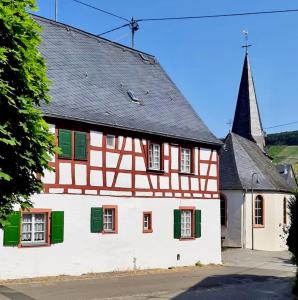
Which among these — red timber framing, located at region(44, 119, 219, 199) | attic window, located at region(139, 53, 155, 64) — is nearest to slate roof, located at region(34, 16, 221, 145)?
attic window, located at region(139, 53, 155, 64)

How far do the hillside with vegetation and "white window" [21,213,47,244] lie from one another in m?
83.1

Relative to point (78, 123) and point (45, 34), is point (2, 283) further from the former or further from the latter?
point (45, 34)

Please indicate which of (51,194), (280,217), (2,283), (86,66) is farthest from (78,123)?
(280,217)

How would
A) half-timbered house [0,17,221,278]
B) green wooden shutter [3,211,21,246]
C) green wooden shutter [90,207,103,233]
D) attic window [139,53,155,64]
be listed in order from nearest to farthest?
green wooden shutter [3,211,21,246]
half-timbered house [0,17,221,278]
green wooden shutter [90,207,103,233]
attic window [139,53,155,64]

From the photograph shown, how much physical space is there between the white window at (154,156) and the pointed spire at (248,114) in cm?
2407

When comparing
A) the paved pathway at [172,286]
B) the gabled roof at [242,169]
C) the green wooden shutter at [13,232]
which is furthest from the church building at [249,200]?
the green wooden shutter at [13,232]

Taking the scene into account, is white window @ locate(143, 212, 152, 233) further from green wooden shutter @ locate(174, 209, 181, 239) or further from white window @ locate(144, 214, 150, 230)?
green wooden shutter @ locate(174, 209, 181, 239)

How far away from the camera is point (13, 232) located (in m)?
16.6

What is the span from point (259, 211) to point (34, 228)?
67.6 ft

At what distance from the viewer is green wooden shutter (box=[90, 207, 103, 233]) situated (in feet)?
62.7

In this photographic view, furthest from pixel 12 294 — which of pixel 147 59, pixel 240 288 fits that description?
pixel 147 59

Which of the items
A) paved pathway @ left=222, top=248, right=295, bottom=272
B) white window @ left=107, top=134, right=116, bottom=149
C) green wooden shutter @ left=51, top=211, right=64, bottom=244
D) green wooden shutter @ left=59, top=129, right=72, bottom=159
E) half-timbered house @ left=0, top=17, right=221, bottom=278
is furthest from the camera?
paved pathway @ left=222, top=248, right=295, bottom=272

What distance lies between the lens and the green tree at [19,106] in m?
9.25

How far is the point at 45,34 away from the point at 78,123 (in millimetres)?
5340
